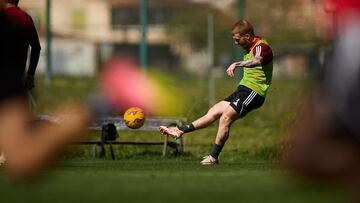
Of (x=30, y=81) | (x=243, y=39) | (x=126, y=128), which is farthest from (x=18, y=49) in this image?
(x=126, y=128)

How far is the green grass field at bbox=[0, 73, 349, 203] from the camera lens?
889 cm

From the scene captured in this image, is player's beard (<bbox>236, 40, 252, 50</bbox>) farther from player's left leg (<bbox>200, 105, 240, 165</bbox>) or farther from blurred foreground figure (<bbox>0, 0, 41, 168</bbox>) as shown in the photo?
blurred foreground figure (<bbox>0, 0, 41, 168</bbox>)

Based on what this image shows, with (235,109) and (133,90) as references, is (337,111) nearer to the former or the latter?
(235,109)

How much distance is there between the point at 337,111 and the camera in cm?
825

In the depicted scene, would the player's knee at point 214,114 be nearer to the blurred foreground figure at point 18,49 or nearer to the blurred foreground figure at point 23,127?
the blurred foreground figure at point 18,49

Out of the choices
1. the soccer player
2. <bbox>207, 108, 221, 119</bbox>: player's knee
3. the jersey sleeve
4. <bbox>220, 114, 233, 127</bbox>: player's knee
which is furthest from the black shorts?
the jersey sleeve

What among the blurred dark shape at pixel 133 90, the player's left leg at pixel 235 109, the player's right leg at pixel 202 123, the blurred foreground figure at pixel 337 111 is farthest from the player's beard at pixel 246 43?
the blurred foreground figure at pixel 337 111

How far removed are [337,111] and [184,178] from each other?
2992 mm

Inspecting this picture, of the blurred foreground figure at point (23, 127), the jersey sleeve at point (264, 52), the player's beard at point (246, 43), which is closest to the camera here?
the blurred foreground figure at point (23, 127)

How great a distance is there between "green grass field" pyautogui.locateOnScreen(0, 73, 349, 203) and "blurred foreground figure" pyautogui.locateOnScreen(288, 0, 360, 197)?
343 mm

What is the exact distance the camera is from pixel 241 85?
48.2 ft

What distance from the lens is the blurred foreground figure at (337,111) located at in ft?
27.0

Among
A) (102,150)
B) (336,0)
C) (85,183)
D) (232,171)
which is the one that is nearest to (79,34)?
(102,150)

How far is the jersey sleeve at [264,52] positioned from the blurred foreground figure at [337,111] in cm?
581
